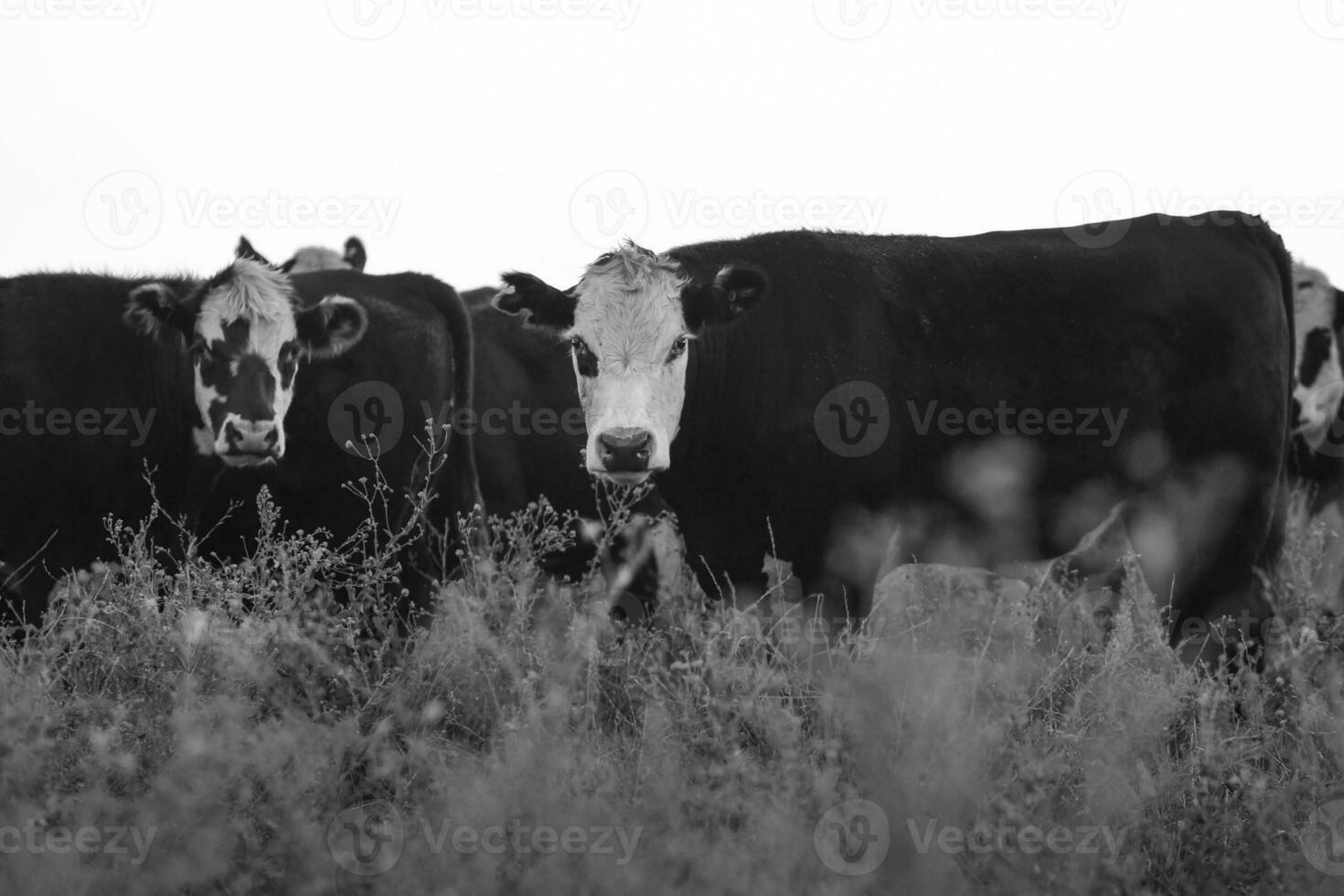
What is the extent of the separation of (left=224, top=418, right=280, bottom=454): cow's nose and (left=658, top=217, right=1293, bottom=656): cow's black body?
1973 mm

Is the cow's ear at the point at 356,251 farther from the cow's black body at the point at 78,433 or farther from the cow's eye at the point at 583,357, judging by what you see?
the cow's eye at the point at 583,357

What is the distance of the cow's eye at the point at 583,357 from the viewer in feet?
19.3

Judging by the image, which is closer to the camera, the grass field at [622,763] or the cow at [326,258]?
the grass field at [622,763]

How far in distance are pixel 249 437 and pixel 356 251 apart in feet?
23.8

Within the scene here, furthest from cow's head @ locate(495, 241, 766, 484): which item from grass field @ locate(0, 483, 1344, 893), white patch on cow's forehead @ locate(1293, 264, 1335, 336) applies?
white patch on cow's forehead @ locate(1293, 264, 1335, 336)

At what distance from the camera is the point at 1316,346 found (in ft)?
30.0

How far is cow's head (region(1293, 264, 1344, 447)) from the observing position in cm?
838

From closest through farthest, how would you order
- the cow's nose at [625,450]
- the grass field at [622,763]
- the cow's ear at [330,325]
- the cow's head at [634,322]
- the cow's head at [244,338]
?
the grass field at [622,763] → the cow's nose at [625,450] → the cow's head at [634,322] → the cow's head at [244,338] → the cow's ear at [330,325]

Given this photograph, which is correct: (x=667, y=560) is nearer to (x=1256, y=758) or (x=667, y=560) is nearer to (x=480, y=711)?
(x=480, y=711)

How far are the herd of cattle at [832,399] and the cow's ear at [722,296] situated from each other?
0.01 metres

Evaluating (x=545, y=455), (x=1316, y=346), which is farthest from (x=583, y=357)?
(x=1316, y=346)

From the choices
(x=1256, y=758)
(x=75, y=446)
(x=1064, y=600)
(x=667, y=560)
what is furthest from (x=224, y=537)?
(x=1256, y=758)

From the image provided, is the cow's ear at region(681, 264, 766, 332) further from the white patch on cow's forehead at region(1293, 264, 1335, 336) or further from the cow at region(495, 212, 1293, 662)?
the white patch on cow's forehead at region(1293, 264, 1335, 336)

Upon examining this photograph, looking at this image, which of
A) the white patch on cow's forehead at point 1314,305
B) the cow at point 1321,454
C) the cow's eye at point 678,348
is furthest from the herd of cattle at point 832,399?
the white patch on cow's forehead at point 1314,305
